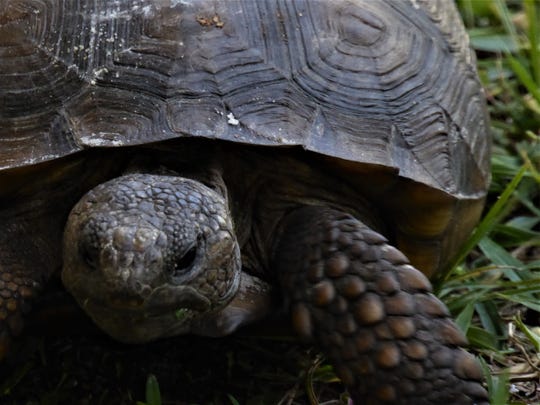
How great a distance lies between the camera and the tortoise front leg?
237 centimetres

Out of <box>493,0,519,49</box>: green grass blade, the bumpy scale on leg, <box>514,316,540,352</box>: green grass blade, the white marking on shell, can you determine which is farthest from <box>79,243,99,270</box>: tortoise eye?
<box>493,0,519,49</box>: green grass blade

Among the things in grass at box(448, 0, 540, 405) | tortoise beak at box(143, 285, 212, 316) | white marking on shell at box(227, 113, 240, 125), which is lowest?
grass at box(448, 0, 540, 405)

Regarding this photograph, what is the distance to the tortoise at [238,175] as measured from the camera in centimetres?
232

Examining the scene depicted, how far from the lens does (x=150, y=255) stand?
7.09 ft

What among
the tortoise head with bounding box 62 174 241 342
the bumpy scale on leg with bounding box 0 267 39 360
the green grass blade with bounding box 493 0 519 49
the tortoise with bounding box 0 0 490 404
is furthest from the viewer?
the green grass blade with bounding box 493 0 519 49

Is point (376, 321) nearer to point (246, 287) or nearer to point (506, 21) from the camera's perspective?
point (246, 287)

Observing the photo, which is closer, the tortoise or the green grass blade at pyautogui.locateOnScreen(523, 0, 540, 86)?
the tortoise

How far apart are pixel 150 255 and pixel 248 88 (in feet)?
2.11

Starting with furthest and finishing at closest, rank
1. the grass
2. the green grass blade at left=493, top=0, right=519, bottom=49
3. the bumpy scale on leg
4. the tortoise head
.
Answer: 1. the green grass blade at left=493, top=0, right=519, bottom=49
2. the grass
3. the bumpy scale on leg
4. the tortoise head

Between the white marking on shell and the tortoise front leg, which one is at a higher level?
the white marking on shell

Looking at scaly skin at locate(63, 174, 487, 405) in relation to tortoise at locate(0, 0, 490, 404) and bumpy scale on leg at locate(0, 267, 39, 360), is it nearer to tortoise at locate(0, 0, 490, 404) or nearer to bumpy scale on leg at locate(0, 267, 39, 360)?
Answer: tortoise at locate(0, 0, 490, 404)

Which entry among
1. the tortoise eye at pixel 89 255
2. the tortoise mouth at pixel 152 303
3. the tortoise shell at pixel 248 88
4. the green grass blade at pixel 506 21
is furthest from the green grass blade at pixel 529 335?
the green grass blade at pixel 506 21

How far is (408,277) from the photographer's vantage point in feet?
A: 8.06

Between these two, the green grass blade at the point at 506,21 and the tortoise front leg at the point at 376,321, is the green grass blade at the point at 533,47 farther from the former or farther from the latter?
the tortoise front leg at the point at 376,321
